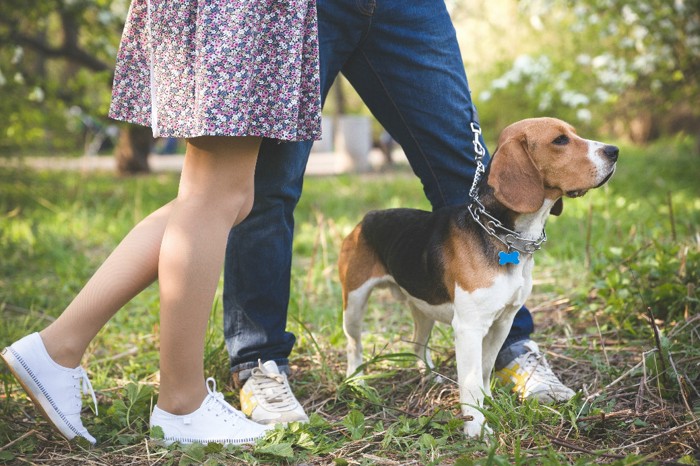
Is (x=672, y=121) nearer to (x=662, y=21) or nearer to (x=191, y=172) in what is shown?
(x=662, y=21)

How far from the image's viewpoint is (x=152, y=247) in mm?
2350

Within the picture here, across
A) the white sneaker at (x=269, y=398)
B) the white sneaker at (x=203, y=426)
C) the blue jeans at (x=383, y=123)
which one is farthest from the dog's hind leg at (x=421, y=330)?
the white sneaker at (x=203, y=426)

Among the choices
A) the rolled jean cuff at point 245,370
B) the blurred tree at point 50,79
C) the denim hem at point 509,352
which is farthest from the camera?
the blurred tree at point 50,79

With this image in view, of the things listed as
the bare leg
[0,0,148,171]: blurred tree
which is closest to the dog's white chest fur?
the bare leg

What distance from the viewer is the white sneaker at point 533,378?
2.64m

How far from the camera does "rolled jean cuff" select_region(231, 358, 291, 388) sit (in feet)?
8.99

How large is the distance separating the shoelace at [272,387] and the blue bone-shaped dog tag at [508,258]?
0.89m

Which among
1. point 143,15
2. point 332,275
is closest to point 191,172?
point 143,15

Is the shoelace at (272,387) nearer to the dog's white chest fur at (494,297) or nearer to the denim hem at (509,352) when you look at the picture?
the dog's white chest fur at (494,297)

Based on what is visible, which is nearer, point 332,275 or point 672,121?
point 332,275

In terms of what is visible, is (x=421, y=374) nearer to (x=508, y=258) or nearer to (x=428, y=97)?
(x=508, y=258)

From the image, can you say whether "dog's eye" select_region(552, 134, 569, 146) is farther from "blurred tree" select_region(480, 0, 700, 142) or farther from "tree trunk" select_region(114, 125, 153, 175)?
"tree trunk" select_region(114, 125, 153, 175)

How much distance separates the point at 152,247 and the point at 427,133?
3.57 feet

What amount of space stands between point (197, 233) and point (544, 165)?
1.15m
